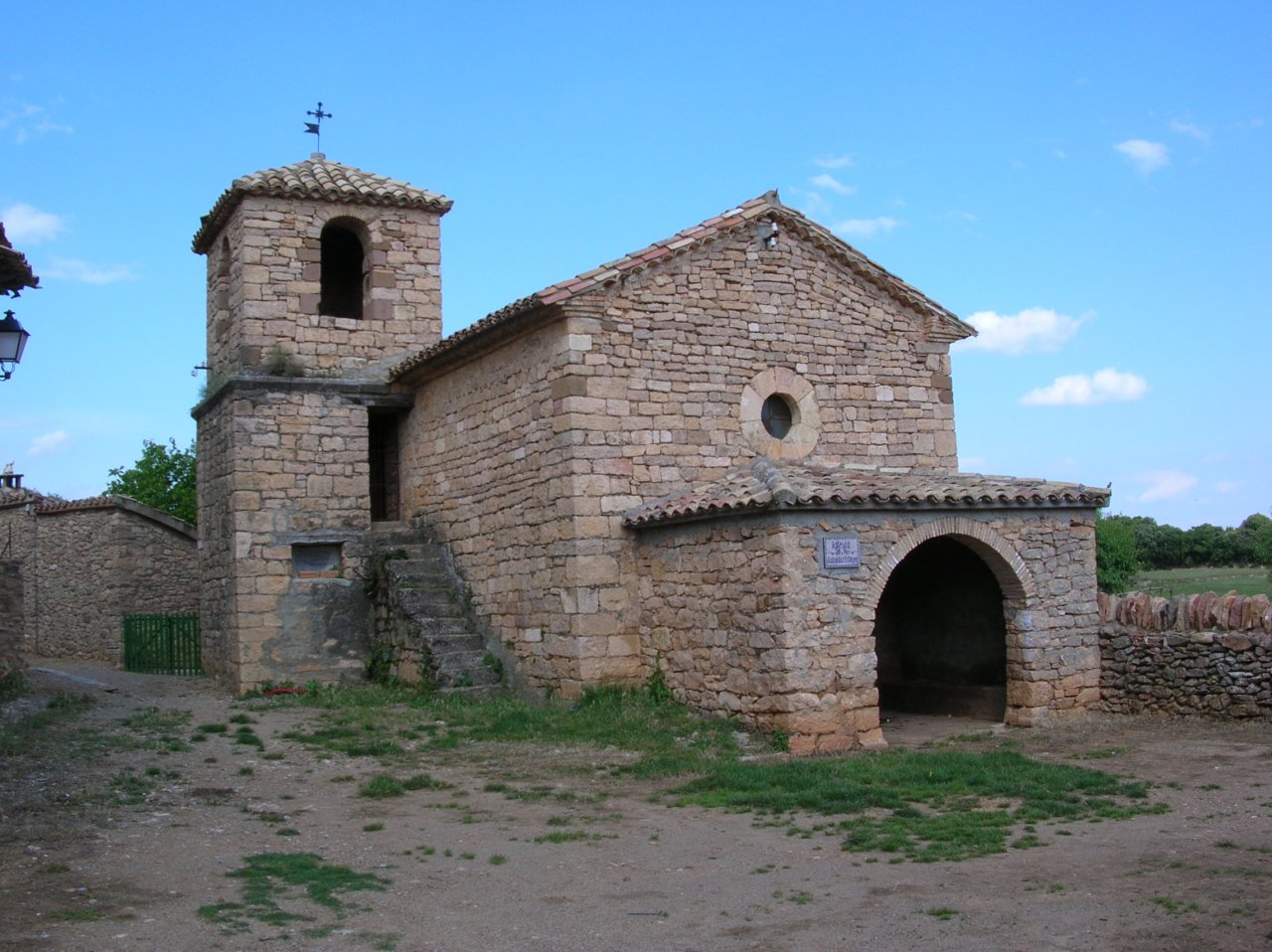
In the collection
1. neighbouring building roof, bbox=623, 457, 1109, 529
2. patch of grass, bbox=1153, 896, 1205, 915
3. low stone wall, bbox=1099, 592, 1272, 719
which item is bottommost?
patch of grass, bbox=1153, 896, 1205, 915

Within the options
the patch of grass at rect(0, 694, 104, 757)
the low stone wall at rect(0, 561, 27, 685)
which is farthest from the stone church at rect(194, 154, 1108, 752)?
the patch of grass at rect(0, 694, 104, 757)

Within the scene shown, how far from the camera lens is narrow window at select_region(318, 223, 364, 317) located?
17906 millimetres

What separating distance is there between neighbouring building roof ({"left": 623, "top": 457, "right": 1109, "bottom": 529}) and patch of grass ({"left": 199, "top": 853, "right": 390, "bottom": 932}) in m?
5.05

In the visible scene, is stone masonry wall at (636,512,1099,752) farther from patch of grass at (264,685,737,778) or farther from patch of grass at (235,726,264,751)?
patch of grass at (235,726,264,751)

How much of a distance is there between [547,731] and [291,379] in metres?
6.66

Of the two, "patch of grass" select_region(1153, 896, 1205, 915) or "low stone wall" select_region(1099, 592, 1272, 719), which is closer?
"patch of grass" select_region(1153, 896, 1205, 915)

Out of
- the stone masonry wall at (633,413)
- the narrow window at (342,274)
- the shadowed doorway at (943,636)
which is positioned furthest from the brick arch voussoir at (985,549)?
the narrow window at (342,274)

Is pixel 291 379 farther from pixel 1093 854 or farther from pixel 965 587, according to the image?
pixel 1093 854

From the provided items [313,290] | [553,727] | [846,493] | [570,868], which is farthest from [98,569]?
[570,868]

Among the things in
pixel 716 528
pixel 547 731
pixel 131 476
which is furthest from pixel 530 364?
pixel 131 476

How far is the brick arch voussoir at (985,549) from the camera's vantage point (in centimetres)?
1103

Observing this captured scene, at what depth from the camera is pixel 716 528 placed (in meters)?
11.3

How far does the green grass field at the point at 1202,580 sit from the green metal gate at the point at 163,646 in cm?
2079

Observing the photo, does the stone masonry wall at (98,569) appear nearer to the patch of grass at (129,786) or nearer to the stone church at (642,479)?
the stone church at (642,479)
